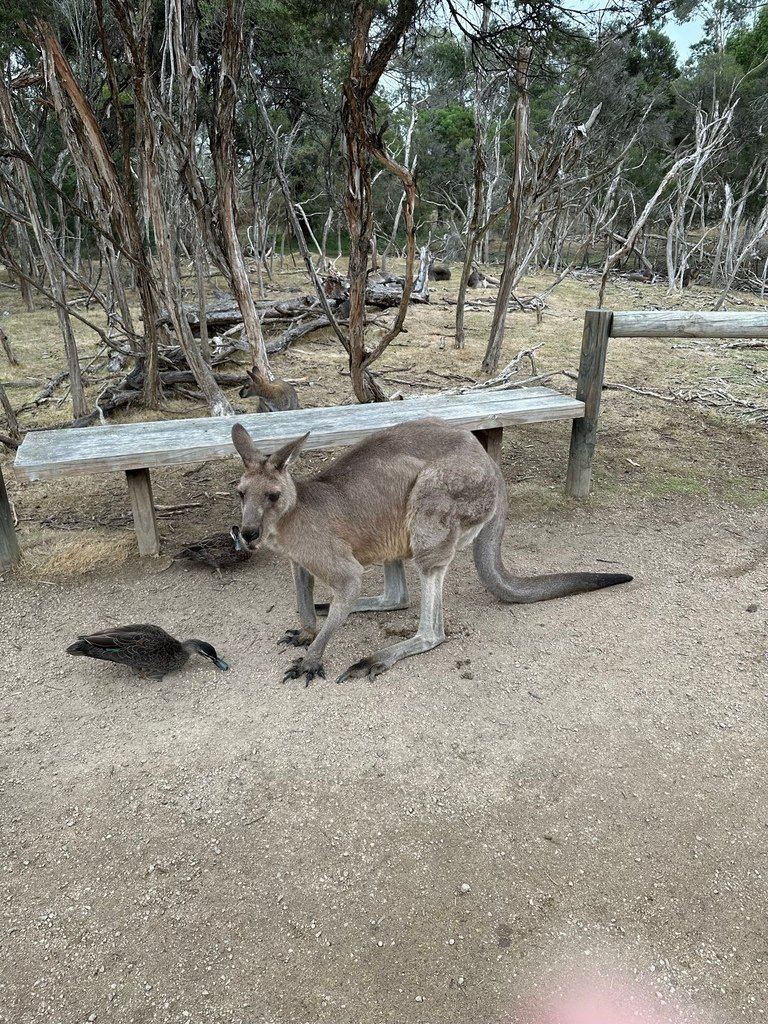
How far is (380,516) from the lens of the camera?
8.96 feet

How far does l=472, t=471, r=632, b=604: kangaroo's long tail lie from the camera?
285cm

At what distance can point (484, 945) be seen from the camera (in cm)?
167

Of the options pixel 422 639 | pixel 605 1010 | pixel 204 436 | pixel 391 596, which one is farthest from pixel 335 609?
pixel 605 1010

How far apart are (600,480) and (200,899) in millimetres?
3559

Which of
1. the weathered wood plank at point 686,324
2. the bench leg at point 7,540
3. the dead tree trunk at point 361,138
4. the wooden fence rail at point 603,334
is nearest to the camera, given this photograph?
the bench leg at point 7,540

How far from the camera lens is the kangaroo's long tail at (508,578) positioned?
2.85 meters

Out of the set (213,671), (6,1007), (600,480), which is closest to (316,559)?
(213,671)

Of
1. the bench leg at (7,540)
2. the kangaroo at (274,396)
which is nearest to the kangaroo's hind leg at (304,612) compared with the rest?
the bench leg at (7,540)

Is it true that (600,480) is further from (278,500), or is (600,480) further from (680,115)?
(680,115)

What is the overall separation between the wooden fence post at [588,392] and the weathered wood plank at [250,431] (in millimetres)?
104

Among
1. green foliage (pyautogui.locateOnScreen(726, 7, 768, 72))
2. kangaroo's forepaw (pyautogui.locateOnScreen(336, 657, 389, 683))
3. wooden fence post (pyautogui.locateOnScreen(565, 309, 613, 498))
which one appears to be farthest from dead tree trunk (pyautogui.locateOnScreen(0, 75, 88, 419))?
green foliage (pyautogui.locateOnScreen(726, 7, 768, 72))

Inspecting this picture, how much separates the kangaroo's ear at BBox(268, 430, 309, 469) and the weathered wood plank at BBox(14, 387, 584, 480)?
827mm

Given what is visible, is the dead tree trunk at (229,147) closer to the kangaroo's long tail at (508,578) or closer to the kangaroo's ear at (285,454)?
the kangaroo's ear at (285,454)

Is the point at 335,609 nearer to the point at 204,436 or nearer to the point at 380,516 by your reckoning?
the point at 380,516
